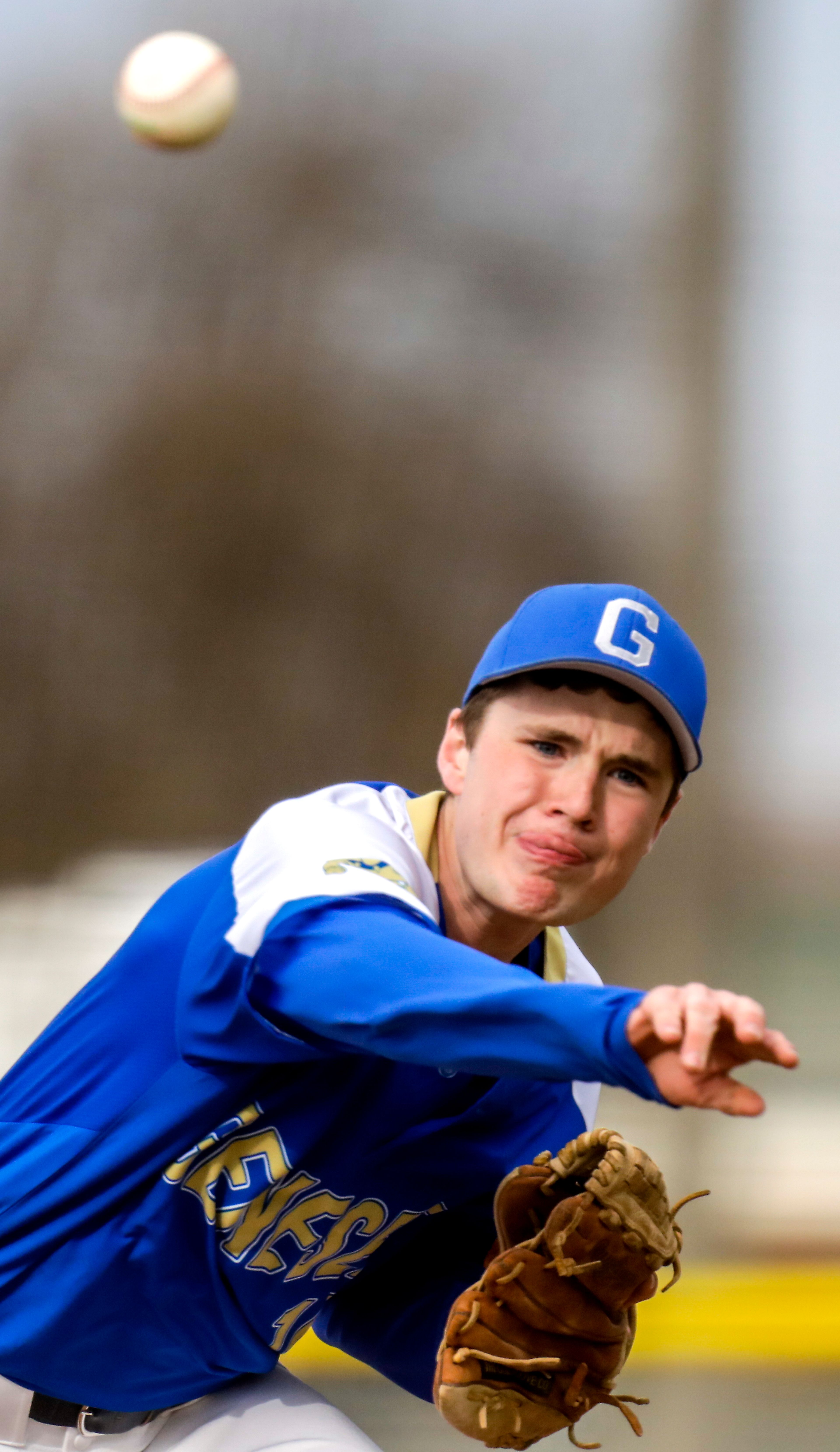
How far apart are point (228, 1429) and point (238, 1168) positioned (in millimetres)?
335

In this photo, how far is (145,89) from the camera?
246 centimetres

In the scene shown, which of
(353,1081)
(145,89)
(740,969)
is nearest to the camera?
(353,1081)

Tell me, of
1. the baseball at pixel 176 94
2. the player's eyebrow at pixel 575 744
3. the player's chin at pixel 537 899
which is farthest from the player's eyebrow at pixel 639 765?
the baseball at pixel 176 94

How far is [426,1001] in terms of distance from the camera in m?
0.70

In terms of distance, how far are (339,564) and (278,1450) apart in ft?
14.5

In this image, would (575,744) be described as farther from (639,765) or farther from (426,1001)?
(426,1001)

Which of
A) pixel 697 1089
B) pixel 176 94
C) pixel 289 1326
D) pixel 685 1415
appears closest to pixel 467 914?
pixel 289 1326

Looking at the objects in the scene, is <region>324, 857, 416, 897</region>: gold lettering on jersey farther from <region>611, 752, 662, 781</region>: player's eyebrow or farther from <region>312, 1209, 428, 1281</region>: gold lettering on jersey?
<region>312, 1209, 428, 1281</region>: gold lettering on jersey

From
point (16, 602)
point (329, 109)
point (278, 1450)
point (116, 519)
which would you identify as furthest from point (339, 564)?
point (278, 1450)

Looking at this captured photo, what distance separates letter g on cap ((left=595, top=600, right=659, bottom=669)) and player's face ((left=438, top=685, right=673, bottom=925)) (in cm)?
4

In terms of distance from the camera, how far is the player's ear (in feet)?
3.88

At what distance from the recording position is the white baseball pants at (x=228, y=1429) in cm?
115

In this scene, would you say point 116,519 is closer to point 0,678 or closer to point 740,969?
point 0,678

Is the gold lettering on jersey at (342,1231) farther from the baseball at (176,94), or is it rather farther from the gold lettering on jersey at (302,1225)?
the baseball at (176,94)
